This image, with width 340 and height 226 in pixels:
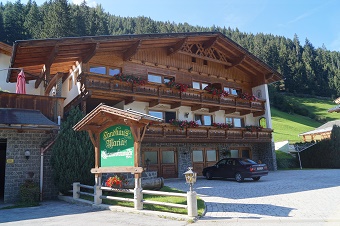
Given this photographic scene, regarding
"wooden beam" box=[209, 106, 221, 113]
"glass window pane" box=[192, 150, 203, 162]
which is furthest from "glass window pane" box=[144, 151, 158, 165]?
"wooden beam" box=[209, 106, 221, 113]

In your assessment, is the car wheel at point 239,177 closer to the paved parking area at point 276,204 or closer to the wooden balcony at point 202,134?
the wooden balcony at point 202,134

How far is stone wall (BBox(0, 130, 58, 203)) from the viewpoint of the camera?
12.8 meters

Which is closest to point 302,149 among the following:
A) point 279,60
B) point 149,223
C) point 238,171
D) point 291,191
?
point 238,171

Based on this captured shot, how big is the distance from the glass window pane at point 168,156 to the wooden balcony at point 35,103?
26.8ft

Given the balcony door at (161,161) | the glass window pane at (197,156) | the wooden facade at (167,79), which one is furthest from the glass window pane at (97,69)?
the glass window pane at (197,156)

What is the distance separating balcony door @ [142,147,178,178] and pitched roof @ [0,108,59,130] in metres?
7.65

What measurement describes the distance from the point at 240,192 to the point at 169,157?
8.45 metres

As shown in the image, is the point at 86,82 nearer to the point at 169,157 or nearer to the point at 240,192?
the point at 169,157

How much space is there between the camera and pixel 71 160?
1241 centimetres

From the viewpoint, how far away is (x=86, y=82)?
1591cm

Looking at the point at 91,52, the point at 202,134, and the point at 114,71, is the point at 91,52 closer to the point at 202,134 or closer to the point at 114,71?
the point at 114,71

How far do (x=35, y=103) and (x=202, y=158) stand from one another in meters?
12.9

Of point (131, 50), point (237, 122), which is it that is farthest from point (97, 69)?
point (237, 122)

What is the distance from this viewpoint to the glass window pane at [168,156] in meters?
20.2
